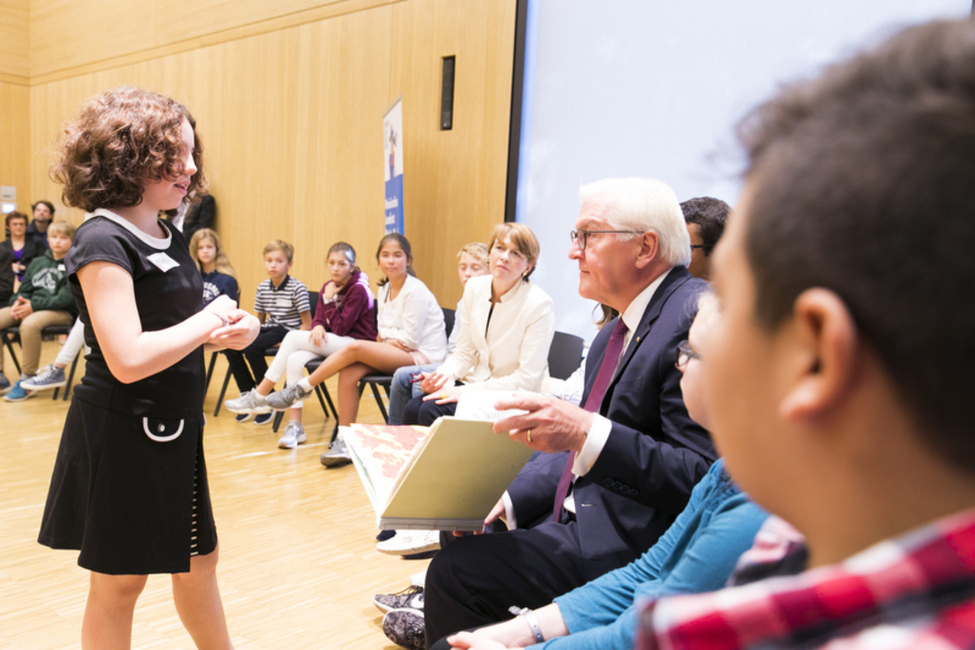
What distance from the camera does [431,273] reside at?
637 cm

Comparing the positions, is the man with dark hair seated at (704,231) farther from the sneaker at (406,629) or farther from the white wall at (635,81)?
the sneaker at (406,629)

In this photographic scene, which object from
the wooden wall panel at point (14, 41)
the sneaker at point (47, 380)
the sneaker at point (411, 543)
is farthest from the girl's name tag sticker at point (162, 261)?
the wooden wall panel at point (14, 41)

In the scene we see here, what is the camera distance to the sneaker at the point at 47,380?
5605 millimetres

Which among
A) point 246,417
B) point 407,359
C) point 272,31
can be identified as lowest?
point 246,417

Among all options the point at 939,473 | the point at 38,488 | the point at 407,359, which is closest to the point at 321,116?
the point at 407,359

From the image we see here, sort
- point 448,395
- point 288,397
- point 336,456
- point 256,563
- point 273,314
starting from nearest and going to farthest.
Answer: point 256,563 < point 448,395 < point 336,456 < point 288,397 < point 273,314

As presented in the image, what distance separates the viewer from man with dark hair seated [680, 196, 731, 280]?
256 cm

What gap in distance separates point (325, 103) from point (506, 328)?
14.5ft

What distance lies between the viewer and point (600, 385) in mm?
1803

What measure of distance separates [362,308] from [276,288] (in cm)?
90

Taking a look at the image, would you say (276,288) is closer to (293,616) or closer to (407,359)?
(407,359)

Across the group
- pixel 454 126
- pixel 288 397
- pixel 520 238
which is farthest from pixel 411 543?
pixel 454 126

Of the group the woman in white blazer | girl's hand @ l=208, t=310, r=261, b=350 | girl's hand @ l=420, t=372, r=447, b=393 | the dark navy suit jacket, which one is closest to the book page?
girl's hand @ l=208, t=310, r=261, b=350

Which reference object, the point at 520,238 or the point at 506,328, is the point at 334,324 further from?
the point at 520,238
